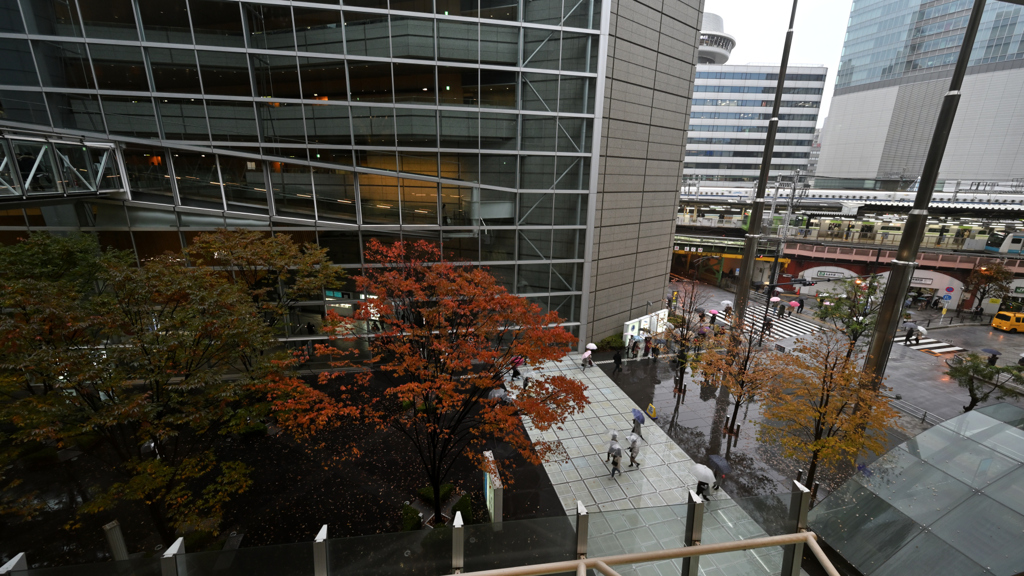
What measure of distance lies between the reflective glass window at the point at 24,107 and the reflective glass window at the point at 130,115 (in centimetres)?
216

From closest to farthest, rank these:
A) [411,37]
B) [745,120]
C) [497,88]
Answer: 1. [411,37]
2. [497,88]
3. [745,120]

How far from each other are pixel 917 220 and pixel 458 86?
57.7 feet

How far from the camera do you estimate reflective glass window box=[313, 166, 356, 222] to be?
17875 mm

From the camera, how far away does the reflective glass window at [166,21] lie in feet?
53.6

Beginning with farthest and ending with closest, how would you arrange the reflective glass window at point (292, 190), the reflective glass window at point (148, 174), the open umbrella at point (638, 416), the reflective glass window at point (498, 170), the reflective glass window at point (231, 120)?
the reflective glass window at point (498, 170) → the reflective glass window at point (292, 190) → the reflective glass window at point (231, 120) → the reflective glass window at point (148, 174) → the open umbrella at point (638, 416)

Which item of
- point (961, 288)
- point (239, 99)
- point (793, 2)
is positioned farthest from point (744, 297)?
point (961, 288)

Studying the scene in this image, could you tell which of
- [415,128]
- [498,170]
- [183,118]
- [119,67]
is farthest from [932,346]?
[119,67]

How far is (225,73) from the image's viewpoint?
1747 centimetres

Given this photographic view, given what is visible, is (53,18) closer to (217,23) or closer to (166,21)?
(166,21)

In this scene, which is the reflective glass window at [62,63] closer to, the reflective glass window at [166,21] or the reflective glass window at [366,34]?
the reflective glass window at [166,21]

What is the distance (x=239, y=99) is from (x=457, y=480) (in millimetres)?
18292

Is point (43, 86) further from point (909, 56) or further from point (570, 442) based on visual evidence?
point (909, 56)

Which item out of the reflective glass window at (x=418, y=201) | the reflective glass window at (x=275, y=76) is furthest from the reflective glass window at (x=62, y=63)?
the reflective glass window at (x=418, y=201)

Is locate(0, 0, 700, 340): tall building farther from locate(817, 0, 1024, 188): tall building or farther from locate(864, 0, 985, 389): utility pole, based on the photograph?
locate(817, 0, 1024, 188): tall building
